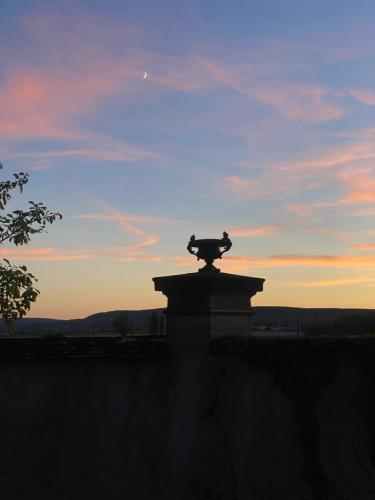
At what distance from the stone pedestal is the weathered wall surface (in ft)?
0.95

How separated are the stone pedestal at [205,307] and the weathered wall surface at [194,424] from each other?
0.95ft

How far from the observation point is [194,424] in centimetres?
833

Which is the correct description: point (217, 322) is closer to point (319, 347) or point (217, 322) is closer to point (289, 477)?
point (319, 347)

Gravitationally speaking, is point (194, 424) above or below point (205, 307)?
below

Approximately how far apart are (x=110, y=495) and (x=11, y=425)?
1882mm

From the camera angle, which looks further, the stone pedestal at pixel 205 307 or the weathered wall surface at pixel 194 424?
the stone pedestal at pixel 205 307

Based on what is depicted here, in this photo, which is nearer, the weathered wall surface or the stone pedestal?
the weathered wall surface

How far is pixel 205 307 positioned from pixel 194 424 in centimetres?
179

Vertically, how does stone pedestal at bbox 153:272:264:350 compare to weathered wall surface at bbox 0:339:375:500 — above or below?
above

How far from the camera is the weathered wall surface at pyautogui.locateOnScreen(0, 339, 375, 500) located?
7578mm

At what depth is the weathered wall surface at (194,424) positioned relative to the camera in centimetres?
758

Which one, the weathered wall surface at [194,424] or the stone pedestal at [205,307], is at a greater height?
the stone pedestal at [205,307]

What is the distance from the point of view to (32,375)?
339 inches

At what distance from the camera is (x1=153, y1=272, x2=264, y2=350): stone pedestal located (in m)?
8.40
